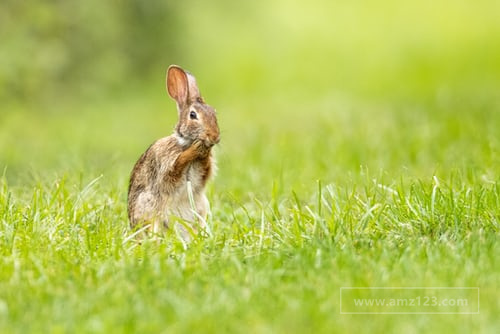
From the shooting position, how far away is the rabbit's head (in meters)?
5.81

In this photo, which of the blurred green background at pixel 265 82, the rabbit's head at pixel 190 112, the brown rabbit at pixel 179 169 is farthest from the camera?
the blurred green background at pixel 265 82

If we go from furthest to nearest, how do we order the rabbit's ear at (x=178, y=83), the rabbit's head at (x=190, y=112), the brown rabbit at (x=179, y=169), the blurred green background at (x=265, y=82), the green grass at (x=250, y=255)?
the blurred green background at (x=265, y=82) < the rabbit's ear at (x=178, y=83) < the brown rabbit at (x=179, y=169) < the rabbit's head at (x=190, y=112) < the green grass at (x=250, y=255)

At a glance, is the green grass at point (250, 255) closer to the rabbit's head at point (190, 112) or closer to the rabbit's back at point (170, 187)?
the rabbit's back at point (170, 187)

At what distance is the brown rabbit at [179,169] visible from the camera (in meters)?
5.93

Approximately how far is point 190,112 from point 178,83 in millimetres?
256

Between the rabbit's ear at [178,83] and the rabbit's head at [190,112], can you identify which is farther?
Answer: the rabbit's ear at [178,83]

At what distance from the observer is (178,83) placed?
240 inches

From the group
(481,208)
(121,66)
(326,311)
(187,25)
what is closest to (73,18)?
(121,66)

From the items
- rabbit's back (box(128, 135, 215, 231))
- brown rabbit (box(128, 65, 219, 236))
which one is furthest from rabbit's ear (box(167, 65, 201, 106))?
rabbit's back (box(128, 135, 215, 231))

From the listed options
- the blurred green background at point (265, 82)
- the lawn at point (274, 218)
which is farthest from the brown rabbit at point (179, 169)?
the blurred green background at point (265, 82)

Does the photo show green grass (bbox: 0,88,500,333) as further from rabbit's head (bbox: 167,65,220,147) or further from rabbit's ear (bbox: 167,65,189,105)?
rabbit's ear (bbox: 167,65,189,105)

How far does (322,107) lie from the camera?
12.9 metres

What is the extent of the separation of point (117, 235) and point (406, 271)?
1.77 m

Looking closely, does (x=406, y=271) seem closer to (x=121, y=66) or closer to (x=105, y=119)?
(x=105, y=119)
